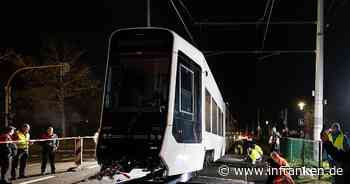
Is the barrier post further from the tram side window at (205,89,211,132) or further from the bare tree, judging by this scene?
the bare tree

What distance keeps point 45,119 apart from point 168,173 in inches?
1426

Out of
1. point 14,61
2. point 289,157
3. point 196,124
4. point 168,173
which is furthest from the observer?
point 14,61

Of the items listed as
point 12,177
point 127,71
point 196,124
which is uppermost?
point 127,71

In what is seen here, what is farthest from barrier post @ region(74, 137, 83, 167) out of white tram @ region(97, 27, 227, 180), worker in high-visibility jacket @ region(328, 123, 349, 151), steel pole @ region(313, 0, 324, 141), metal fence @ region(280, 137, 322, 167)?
worker in high-visibility jacket @ region(328, 123, 349, 151)

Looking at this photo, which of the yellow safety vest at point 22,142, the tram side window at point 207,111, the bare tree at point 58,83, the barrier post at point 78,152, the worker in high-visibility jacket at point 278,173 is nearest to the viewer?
the worker in high-visibility jacket at point 278,173

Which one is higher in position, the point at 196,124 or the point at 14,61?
the point at 14,61

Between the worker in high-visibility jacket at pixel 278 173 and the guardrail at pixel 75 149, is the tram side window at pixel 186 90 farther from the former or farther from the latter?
the guardrail at pixel 75 149

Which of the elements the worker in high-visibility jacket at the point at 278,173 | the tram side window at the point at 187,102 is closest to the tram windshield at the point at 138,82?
the tram side window at the point at 187,102

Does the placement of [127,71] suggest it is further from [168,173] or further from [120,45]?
[168,173]

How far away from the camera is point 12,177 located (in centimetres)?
1448

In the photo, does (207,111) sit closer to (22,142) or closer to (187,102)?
(187,102)

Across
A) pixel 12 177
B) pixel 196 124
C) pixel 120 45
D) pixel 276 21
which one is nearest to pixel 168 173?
pixel 196 124

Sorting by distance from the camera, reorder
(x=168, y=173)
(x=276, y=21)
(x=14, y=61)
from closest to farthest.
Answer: (x=168, y=173) < (x=276, y=21) < (x=14, y=61)

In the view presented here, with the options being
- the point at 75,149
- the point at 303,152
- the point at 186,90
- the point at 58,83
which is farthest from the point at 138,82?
the point at 58,83
